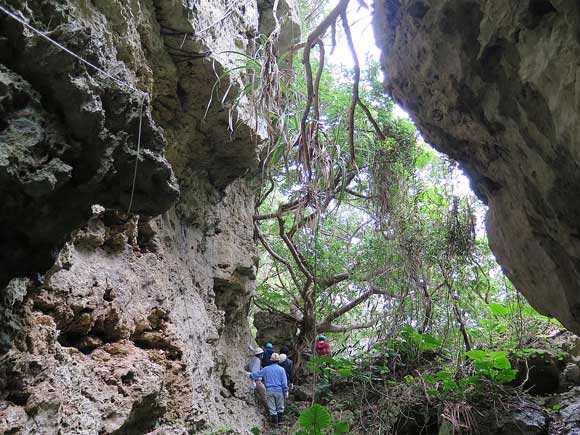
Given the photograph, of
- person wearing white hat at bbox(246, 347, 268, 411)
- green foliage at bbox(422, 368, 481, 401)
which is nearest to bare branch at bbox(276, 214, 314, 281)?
person wearing white hat at bbox(246, 347, 268, 411)

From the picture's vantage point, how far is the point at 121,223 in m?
4.56

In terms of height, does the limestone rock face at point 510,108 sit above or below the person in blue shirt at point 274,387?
above

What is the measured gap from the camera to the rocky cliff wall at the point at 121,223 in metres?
2.54

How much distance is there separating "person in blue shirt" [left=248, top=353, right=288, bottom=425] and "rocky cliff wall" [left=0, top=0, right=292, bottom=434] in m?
0.31

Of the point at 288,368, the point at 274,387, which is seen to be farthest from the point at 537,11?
the point at 288,368

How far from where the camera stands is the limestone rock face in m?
2.49

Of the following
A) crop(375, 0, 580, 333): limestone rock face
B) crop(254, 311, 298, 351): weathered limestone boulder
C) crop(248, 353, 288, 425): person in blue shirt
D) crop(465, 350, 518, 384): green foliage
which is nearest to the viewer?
crop(375, 0, 580, 333): limestone rock face

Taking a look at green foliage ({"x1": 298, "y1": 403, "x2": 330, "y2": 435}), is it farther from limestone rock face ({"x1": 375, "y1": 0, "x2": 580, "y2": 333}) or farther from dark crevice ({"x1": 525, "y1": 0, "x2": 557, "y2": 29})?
dark crevice ({"x1": 525, "y1": 0, "x2": 557, "y2": 29})

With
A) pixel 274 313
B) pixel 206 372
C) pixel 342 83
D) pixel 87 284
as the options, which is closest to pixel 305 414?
pixel 206 372

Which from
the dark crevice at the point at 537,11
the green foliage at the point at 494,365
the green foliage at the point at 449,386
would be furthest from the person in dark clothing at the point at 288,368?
the dark crevice at the point at 537,11

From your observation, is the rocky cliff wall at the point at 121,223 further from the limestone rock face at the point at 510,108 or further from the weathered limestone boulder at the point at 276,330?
the weathered limestone boulder at the point at 276,330

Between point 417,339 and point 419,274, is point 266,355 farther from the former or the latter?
point 419,274

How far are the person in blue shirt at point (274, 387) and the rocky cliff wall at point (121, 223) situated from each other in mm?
314

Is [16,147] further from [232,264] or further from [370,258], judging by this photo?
[370,258]
